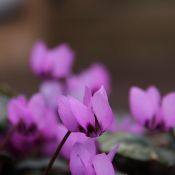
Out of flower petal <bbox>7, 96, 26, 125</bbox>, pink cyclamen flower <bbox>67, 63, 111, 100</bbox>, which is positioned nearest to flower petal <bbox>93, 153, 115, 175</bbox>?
flower petal <bbox>7, 96, 26, 125</bbox>

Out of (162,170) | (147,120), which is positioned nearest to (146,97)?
(147,120)

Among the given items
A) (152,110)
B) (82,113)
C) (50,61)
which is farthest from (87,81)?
(82,113)

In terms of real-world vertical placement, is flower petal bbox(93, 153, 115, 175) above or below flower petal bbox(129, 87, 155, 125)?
below

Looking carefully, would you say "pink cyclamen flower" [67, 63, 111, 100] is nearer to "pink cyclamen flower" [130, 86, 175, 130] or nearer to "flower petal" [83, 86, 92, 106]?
"pink cyclamen flower" [130, 86, 175, 130]

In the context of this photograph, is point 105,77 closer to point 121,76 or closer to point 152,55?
point 121,76

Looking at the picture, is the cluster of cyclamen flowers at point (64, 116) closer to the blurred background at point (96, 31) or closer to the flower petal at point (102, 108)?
the flower petal at point (102, 108)

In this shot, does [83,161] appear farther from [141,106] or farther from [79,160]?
[141,106]

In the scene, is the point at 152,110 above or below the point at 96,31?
above
